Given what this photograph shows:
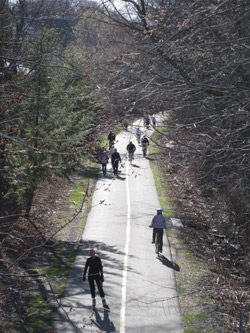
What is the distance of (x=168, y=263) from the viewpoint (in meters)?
14.8

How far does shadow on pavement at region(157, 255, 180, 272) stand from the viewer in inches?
570

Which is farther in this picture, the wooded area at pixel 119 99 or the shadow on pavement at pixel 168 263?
the shadow on pavement at pixel 168 263

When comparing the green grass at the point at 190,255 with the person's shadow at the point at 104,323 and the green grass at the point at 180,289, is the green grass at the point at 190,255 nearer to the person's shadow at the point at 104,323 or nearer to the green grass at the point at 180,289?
the green grass at the point at 180,289

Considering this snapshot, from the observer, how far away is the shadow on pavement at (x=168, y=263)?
47.5ft

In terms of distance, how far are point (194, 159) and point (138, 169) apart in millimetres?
11108

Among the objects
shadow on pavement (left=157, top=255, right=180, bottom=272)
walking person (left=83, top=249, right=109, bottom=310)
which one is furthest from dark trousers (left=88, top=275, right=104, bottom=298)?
shadow on pavement (left=157, top=255, right=180, bottom=272)

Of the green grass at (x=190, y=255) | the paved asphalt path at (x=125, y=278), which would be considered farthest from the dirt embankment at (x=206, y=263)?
the paved asphalt path at (x=125, y=278)

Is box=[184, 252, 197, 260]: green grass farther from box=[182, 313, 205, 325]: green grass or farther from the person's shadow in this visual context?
the person's shadow

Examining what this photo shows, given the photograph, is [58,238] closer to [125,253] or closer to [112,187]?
[125,253]

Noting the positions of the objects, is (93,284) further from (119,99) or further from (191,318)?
(119,99)

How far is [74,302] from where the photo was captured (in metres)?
11.8

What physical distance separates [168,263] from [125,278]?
1.94 metres

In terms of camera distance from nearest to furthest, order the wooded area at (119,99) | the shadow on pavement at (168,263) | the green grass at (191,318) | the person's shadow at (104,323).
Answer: the person's shadow at (104,323) < the green grass at (191,318) < the wooded area at (119,99) < the shadow on pavement at (168,263)

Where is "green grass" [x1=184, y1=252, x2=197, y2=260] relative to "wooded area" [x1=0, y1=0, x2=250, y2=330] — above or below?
below
